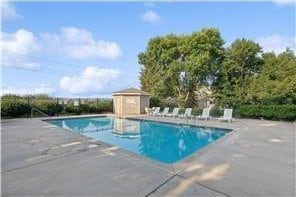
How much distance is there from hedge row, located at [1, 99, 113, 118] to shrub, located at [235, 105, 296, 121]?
42.9ft

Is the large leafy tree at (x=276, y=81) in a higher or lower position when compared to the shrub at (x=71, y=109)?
higher

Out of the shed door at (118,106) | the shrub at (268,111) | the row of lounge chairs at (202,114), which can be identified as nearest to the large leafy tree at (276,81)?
the shrub at (268,111)

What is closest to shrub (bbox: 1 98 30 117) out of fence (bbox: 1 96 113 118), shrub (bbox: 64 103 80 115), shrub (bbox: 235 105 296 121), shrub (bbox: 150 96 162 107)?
fence (bbox: 1 96 113 118)

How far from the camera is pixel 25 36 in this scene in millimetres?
25125

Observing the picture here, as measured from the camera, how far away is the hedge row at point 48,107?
2009 centimetres

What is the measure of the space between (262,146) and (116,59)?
3226cm

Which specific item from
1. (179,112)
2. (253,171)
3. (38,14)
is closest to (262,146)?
(253,171)

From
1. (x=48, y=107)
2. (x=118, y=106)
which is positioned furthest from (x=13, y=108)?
(x=118, y=106)

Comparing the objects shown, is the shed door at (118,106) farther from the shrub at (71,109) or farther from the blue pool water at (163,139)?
the blue pool water at (163,139)

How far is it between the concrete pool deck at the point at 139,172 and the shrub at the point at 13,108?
39.9 feet

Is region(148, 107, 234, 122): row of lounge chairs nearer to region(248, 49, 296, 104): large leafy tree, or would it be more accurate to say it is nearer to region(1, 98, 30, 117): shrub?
region(248, 49, 296, 104): large leafy tree

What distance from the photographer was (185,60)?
25.5 metres

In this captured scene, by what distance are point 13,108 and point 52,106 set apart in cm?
356

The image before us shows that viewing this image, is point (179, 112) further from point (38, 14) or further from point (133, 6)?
point (38, 14)
